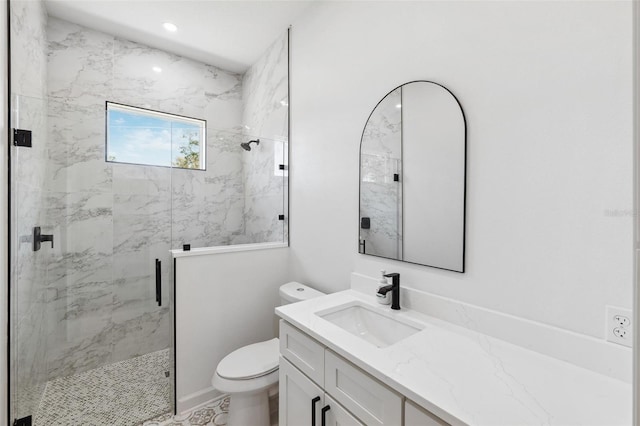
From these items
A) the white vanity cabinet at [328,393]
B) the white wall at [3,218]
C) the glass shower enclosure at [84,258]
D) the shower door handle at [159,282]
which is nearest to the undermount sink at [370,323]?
the white vanity cabinet at [328,393]

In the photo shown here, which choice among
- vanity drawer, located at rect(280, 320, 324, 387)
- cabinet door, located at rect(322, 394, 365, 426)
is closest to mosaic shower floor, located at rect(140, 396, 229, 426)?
vanity drawer, located at rect(280, 320, 324, 387)

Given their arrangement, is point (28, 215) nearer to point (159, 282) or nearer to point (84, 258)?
point (84, 258)

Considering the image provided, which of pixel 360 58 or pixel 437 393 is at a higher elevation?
pixel 360 58

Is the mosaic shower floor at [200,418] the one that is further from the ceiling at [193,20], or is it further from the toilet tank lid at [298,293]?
the ceiling at [193,20]

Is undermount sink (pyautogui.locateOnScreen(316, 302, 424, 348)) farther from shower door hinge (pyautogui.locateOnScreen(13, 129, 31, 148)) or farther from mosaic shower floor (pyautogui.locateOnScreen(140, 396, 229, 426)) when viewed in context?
shower door hinge (pyautogui.locateOnScreen(13, 129, 31, 148))

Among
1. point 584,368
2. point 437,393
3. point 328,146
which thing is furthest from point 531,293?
point 328,146

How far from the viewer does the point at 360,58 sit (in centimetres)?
170

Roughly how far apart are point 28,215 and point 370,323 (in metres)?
2.04

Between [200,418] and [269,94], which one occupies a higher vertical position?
[269,94]

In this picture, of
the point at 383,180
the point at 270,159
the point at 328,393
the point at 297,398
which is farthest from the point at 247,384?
the point at 270,159

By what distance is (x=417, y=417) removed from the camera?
78 centimetres

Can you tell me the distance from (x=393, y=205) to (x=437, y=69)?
694 millimetres

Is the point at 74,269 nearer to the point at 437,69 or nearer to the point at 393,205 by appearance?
the point at 393,205

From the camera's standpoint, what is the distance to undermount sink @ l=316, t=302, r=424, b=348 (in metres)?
1.30
